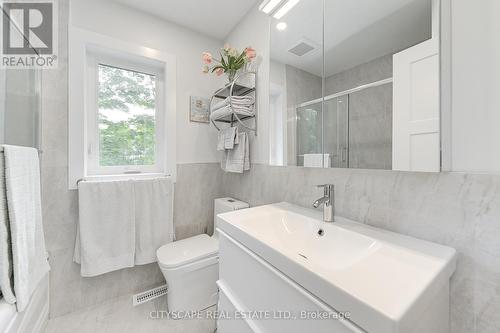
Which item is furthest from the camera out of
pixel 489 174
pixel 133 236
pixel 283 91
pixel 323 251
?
pixel 133 236

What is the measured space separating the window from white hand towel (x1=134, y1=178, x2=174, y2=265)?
0.24 meters

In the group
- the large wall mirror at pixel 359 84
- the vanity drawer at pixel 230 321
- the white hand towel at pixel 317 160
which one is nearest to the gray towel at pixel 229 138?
the large wall mirror at pixel 359 84

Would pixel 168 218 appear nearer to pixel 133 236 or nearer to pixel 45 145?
pixel 133 236

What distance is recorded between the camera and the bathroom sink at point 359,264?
0.40m

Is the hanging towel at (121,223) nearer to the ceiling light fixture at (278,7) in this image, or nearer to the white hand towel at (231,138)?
the white hand towel at (231,138)

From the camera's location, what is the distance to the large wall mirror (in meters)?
0.67

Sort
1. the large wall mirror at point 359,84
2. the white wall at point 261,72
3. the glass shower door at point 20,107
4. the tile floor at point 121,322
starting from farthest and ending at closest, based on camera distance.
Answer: the white wall at point 261,72 < the tile floor at point 121,322 < the glass shower door at point 20,107 < the large wall mirror at point 359,84

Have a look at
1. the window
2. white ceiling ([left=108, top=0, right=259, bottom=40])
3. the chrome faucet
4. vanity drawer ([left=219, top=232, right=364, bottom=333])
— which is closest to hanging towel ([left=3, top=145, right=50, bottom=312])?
the window

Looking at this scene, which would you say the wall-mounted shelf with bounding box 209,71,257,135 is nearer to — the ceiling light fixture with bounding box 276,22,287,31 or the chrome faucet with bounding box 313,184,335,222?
the ceiling light fixture with bounding box 276,22,287,31

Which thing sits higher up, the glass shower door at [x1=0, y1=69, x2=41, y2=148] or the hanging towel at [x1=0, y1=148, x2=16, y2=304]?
the glass shower door at [x1=0, y1=69, x2=41, y2=148]

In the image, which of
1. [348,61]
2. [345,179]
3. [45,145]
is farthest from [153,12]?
[345,179]

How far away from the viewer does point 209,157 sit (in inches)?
74.5

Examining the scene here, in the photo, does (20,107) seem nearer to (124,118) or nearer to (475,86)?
(124,118)

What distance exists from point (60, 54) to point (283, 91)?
152cm
